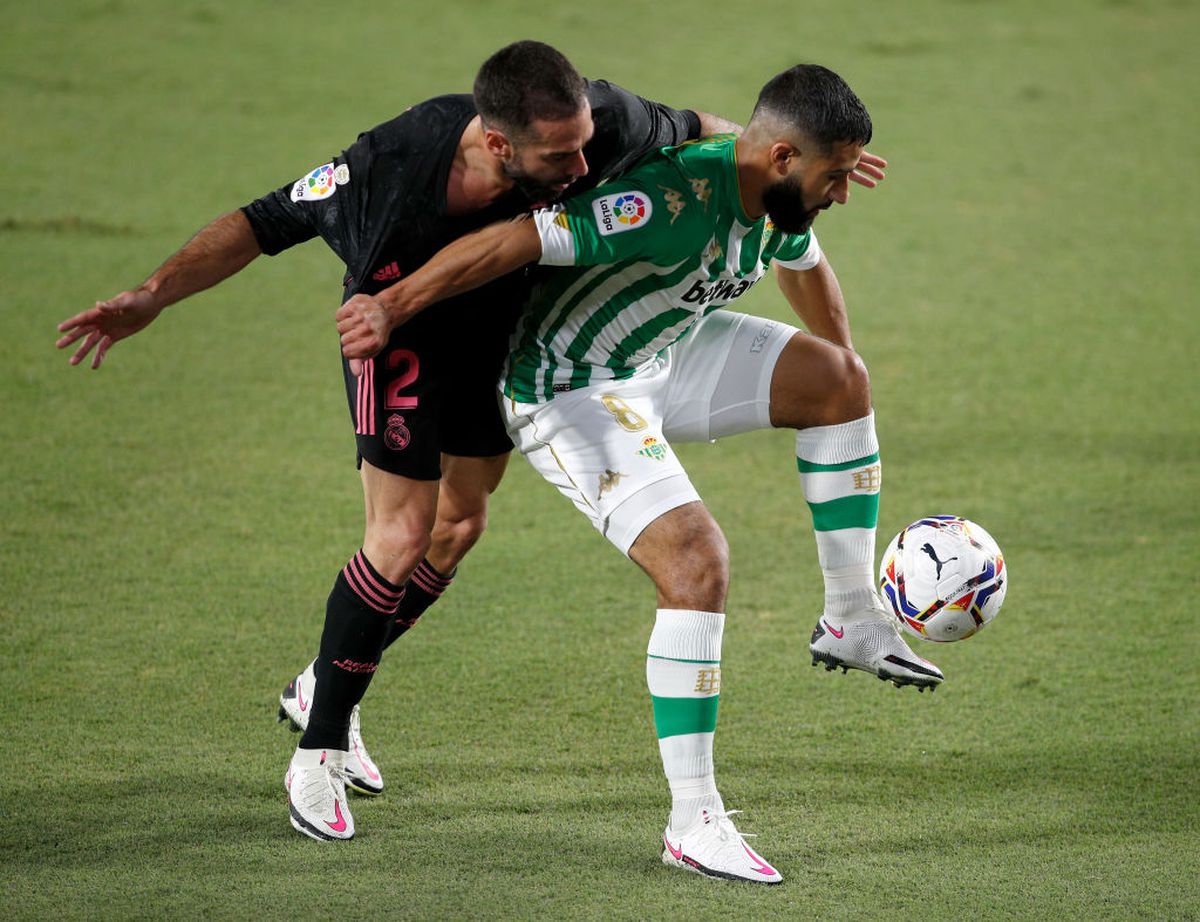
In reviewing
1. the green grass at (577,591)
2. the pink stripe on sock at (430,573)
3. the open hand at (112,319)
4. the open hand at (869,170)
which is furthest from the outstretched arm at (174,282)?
the open hand at (869,170)

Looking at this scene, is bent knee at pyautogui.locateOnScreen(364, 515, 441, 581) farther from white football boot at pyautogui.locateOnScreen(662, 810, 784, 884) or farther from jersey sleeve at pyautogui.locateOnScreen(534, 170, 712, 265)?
white football boot at pyautogui.locateOnScreen(662, 810, 784, 884)

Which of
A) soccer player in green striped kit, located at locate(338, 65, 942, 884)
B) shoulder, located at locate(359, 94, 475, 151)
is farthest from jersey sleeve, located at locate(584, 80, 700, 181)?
shoulder, located at locate(359, 94, 475, 151)

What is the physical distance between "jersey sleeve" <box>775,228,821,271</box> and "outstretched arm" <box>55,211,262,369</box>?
123cm

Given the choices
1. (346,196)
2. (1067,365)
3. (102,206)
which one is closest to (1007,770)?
(346,196)

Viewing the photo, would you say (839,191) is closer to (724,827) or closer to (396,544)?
(396,544)

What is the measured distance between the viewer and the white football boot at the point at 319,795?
334 cm

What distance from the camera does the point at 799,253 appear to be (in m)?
3.76

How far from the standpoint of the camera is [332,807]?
3.36 m

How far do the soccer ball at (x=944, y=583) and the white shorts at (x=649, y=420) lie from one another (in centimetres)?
47

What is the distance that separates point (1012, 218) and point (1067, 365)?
7.67 ft

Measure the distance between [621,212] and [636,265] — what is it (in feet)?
0.65

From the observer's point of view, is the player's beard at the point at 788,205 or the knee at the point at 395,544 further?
the knee at the point at 395,544

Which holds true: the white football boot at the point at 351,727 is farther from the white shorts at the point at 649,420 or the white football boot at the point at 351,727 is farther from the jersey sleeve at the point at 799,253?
the jersey sleeve at the point at 799,253

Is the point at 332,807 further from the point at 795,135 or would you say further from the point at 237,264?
the point at 795,135
